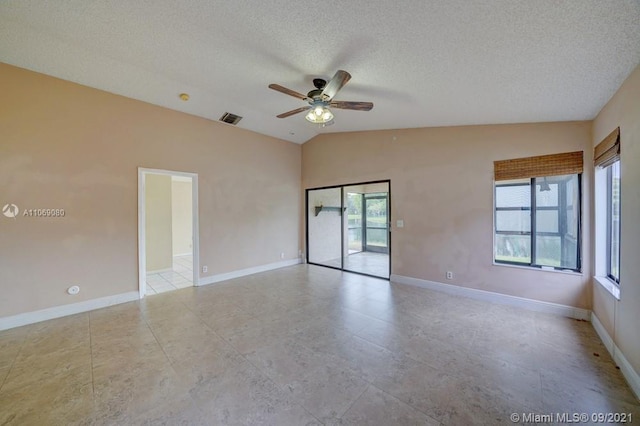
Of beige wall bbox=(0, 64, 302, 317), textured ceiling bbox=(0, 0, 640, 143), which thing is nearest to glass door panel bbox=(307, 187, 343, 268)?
beige wall bbox=(0, 64, 302, 317)

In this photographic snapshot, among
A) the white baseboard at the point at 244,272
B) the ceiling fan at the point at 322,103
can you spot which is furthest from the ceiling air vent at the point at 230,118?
the white baseboard at the point at 244,272

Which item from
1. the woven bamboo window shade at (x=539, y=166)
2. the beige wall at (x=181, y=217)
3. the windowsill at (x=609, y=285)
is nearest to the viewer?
the windowsill at (x=609, y=285)

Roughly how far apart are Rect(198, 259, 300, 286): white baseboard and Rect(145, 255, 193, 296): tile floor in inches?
14.0

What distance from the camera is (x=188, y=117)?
4.76m

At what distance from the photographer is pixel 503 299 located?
386 cm

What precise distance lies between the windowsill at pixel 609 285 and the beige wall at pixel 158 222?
786 cm

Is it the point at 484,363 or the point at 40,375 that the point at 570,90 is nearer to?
the point at 484,363

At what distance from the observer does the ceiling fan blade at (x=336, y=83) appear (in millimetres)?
2426

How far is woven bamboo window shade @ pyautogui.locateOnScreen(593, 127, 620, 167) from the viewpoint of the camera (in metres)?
2.42

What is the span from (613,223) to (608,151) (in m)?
0.92

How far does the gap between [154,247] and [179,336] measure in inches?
158

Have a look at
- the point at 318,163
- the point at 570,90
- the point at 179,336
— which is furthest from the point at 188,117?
the point at 570,90

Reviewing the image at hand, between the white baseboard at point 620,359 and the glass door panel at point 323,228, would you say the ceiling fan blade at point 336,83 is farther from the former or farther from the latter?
the glass door panel at point 323,228

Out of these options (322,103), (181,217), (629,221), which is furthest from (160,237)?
(629,221)
